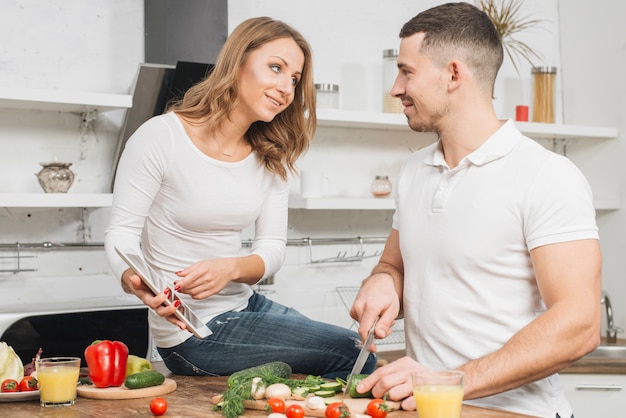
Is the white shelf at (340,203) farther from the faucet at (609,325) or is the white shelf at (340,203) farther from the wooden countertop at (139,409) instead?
the wooden countertop at (139,409)

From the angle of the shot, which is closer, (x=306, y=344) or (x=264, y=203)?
(x=306, y=344)

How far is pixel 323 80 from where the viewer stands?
391 cm

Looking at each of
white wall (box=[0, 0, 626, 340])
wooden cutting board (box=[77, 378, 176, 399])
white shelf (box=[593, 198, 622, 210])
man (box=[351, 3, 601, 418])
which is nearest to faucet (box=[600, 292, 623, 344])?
white wall (box=[0, 0, 626, 340])

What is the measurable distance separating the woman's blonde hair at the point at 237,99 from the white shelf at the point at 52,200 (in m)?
0.70

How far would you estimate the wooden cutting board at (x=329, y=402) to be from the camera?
1696mm

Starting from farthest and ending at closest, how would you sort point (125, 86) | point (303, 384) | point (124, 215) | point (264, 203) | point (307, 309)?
1. point (307, 309)
2. point (125, 86)
3. point (264, 203)
4. point (124, 215)
5. point (303, 384)

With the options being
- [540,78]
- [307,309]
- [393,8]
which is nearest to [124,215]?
[307,309]

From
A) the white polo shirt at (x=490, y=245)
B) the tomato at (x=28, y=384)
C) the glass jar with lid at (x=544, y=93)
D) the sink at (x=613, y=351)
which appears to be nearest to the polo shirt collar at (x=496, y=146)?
the white polo shirt at (x=490, y=245)

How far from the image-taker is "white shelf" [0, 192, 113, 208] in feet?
9.59

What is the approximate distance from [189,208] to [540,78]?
8.28 ft

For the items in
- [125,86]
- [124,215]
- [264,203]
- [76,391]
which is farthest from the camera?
[125,86]

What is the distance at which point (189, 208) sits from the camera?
2.34 m

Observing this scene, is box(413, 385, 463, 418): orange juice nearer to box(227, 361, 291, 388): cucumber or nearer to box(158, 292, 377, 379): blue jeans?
box(227, 361, 291, 388): cucumber

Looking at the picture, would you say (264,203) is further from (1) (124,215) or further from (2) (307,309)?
(2) (307,309)
